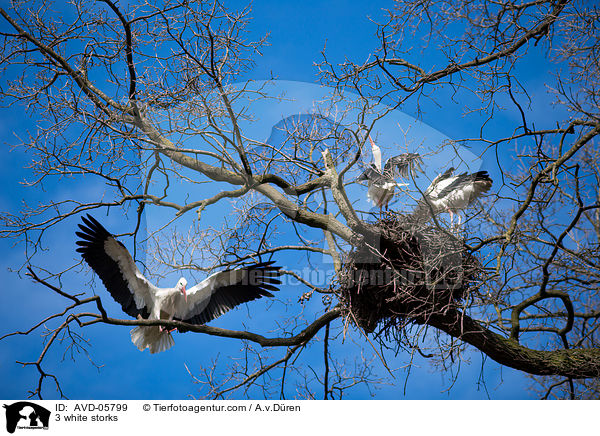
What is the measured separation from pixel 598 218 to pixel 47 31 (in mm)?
6083

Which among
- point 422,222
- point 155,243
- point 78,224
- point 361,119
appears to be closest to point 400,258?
point 422,222

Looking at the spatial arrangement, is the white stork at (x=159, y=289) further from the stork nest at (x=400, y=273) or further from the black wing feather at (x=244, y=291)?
the stork nest at (x=400, y=273)

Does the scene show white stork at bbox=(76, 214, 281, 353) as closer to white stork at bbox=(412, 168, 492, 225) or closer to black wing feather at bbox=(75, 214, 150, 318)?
black wing feather at bbox=(75, 214, 150, 318)

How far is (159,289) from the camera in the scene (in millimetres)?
4887

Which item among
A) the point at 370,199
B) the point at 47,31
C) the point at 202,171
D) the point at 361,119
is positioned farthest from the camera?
the point at 370,199

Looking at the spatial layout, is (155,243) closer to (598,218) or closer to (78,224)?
(78,224)

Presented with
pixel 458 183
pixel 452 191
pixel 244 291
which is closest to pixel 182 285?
pixel 244 291

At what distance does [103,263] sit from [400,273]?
8.85 ft

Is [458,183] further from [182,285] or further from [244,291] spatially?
[182,285]

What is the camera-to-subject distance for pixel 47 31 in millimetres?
4297

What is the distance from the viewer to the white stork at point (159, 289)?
4629 mm

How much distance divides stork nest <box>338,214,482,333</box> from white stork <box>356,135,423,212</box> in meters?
0.37
